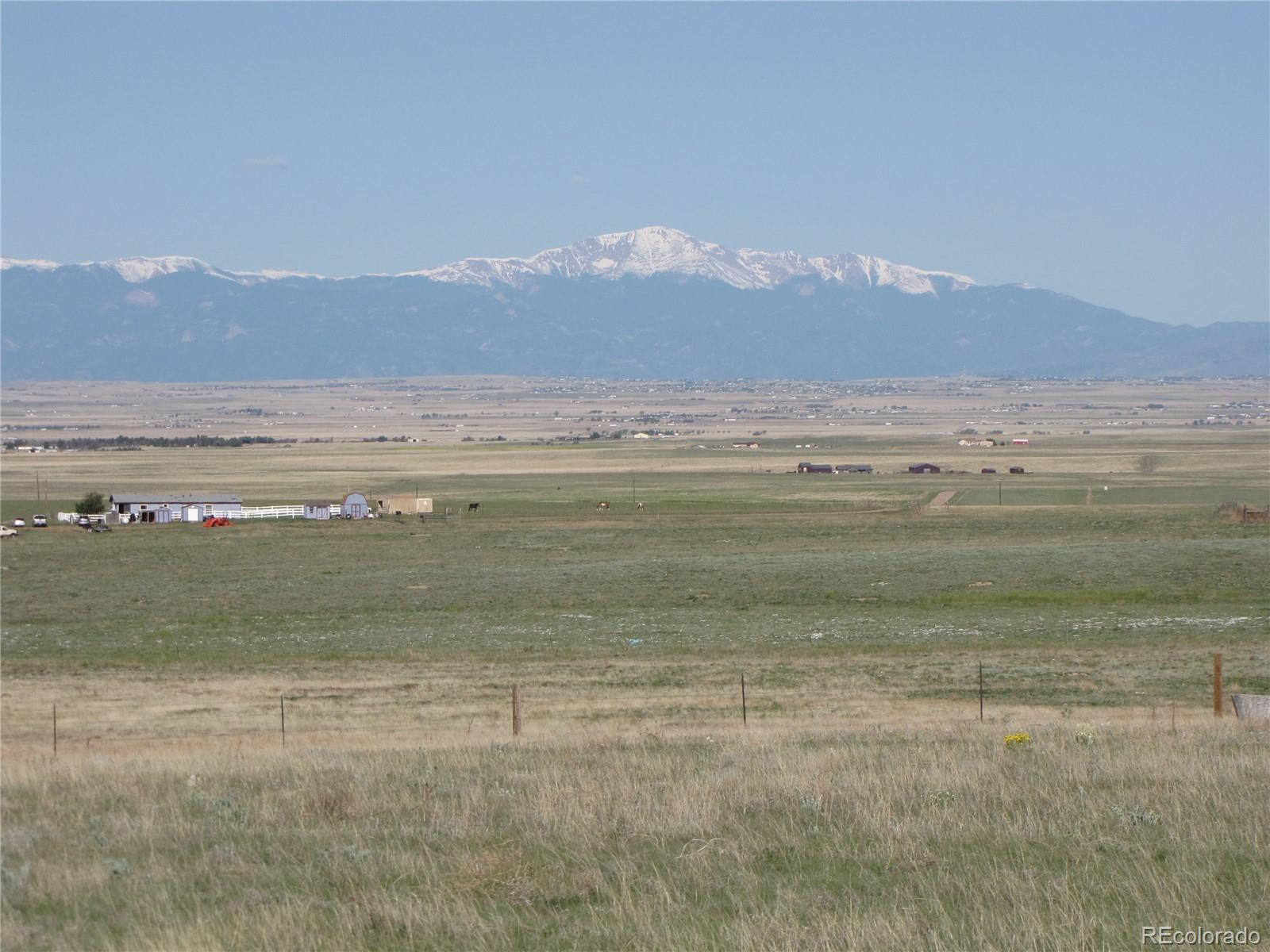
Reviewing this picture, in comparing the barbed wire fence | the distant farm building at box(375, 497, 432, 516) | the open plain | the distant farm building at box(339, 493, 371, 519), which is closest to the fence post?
the barbed wire fence

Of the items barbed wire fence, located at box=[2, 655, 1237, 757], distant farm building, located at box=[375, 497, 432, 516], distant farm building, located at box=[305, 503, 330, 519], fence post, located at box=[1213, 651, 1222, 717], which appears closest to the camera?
fence post, located at box=[1213, 651, 1222, 717]

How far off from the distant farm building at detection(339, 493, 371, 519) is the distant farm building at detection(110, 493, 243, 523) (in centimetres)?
663

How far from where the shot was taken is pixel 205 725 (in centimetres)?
1955

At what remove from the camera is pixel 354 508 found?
74.6 meters

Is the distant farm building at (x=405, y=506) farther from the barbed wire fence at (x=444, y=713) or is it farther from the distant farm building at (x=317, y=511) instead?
the barbed wire fence at (x=444, y=713)

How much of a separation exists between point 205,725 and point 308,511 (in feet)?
187

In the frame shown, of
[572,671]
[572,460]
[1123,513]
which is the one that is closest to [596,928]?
[572,671]

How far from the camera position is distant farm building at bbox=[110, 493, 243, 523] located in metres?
74.2

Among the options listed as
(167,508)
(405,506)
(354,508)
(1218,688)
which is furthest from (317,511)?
(1218,688)

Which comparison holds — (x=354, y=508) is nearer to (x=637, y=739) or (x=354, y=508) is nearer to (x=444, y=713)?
(x=444, y=713)

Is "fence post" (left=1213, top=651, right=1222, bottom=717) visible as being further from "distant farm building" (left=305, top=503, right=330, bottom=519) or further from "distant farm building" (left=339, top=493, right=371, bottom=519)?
"distant farm building" (left=305, top=503, right=330, bottom=519)

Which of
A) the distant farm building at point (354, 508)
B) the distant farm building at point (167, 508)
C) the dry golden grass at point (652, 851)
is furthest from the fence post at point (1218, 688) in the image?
the distant farm building at point (167, 508)

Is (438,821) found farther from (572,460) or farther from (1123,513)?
(572,460)

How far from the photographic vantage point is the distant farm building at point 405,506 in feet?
249
